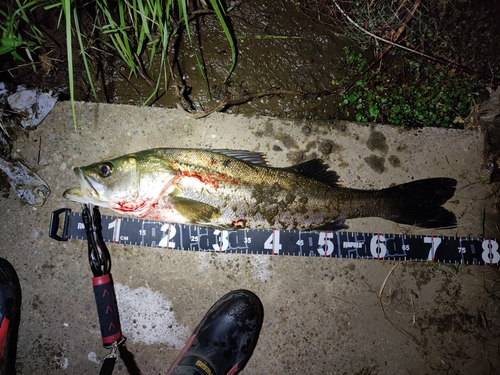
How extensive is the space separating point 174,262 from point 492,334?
12.1 feet

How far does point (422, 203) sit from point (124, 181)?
3.10 m

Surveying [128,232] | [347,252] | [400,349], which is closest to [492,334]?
[400,349]

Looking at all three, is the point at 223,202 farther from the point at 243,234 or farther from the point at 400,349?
the point at 400,349

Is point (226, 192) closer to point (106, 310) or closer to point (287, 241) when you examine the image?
point (287, 241)

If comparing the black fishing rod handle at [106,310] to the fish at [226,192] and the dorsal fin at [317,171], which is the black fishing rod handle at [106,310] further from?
the dorsal fin at [317,171]

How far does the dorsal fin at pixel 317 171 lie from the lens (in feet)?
10.4

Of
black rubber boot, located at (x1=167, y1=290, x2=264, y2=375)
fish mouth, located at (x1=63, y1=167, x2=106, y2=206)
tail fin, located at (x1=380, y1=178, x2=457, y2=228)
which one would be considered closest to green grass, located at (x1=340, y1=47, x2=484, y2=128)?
tail fin, located at (x1=380, y1=178, x2=457, y2=228)

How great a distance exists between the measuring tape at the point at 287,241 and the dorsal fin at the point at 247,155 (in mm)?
783

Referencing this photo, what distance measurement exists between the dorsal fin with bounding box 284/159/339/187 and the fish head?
1.31m

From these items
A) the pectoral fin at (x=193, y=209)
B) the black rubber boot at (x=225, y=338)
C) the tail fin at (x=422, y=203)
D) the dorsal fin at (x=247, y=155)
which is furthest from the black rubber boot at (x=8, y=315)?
the tail fin at (x=422, y=203)

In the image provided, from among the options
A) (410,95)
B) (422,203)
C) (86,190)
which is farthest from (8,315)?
(410,95)

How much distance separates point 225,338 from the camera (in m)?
3.14

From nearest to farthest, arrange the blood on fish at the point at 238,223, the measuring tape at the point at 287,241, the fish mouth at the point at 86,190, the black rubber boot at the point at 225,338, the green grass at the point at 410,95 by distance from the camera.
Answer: the fish mouth at the point at 86,190 → the blood on fish at the point at 238,223 → the black rubber boot at the point at 225,338 → the measuring tape at the point at 287,241 → the green grass at the point at 410,95

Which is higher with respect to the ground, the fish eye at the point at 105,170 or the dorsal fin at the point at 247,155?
the dorsal fin at the point at 247,155
